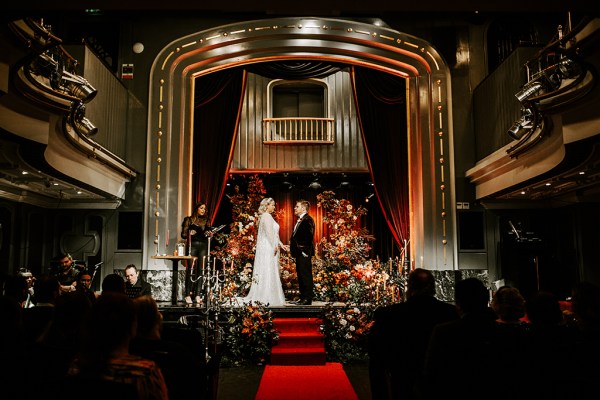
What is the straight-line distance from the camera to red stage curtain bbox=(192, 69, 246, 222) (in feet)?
36.8

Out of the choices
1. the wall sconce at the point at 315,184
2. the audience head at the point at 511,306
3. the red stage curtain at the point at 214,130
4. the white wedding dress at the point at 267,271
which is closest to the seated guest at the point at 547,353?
the audience head at the point at 511,306

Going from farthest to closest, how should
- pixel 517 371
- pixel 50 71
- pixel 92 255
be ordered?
pixel 92 255 < pixel 50 71 < pixel 517 371

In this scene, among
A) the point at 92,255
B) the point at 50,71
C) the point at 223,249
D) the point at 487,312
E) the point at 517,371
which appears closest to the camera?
the point at 517,371

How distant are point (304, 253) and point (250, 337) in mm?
2242

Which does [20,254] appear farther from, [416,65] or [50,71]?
[416,65]

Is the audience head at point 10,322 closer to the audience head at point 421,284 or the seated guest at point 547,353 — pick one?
the audience head at point 421,284

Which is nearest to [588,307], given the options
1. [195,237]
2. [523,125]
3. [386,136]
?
[523,125]

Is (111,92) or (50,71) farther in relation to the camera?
(111,92)

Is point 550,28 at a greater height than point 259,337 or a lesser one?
greater

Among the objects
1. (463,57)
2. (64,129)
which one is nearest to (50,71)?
(64,129)

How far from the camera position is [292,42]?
1132 cm

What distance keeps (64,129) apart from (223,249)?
5.72 metres

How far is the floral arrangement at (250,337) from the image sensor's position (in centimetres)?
716

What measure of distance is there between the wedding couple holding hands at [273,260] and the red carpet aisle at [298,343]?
0.85m
